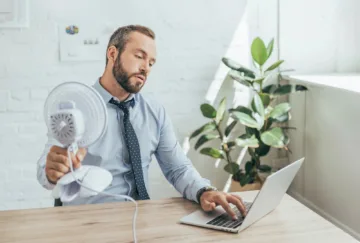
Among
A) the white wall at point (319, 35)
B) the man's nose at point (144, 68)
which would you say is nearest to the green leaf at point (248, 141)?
the white wall at point (319, 35)

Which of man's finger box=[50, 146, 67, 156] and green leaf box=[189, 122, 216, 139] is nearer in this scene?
man's finger box=[50, 146, 67, 156]

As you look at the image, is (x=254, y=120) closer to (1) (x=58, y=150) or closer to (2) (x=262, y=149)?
(2) (x=262, y=149)

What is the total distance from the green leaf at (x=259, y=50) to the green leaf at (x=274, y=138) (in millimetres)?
408

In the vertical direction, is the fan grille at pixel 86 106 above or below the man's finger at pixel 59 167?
above

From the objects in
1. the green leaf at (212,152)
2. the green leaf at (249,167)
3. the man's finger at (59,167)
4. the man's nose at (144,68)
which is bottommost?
the green leaf at (249,167)

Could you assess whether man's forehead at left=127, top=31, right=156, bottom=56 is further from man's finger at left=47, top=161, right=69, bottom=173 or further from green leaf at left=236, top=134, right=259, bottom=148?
green leaf at left=236, top=134, right=259, bottom=148

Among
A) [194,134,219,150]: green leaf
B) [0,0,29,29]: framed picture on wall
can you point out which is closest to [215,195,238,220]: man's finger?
[194,134,219,150]: green leaf

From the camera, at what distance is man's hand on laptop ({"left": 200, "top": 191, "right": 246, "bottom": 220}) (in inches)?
68.8

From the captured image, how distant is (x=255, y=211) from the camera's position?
5.36 ft

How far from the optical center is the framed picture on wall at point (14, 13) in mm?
3119

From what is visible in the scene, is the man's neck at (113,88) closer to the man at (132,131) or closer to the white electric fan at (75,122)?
the man at (132,131)

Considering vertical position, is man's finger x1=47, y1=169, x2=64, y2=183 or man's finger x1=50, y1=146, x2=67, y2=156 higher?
man's finger x1=50, y1=146, x2=67, y2=156

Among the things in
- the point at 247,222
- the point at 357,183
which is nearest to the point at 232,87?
the point at 357,183

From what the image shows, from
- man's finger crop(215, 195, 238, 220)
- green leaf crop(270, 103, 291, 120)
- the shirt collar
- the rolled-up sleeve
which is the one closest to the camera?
man's finger crop(215, 195, 238, 220)
